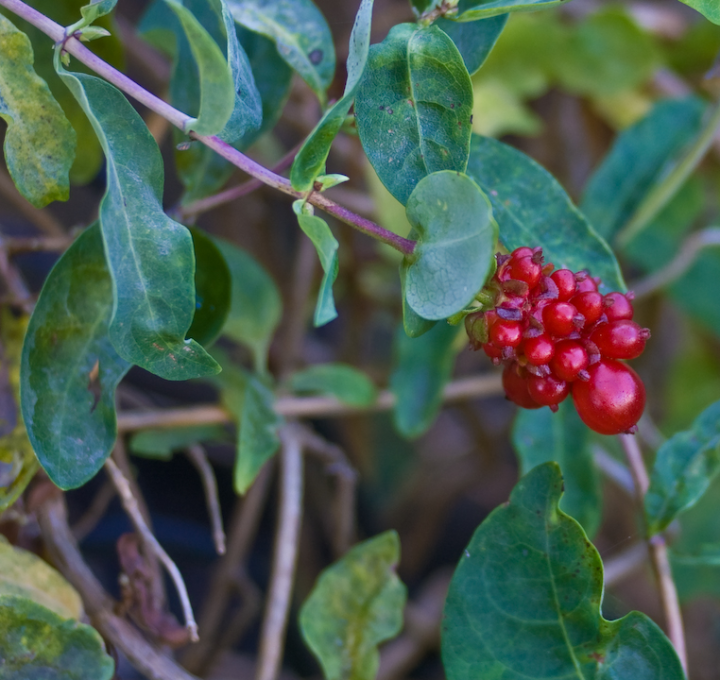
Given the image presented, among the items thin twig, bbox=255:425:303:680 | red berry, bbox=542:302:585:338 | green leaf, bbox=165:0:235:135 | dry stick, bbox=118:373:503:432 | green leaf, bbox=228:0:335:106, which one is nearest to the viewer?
green leaf, bbox=165:0:235:135

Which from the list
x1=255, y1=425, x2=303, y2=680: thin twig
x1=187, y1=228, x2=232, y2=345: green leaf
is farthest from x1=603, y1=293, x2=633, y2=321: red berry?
x1=255, y1=425, x2=303, y2=680: thin twig

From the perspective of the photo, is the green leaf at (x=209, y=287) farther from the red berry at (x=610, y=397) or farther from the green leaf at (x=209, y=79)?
the red berry at (x=610, y=397)

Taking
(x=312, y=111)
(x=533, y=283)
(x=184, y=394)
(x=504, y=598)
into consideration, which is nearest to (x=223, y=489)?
(x=184, y=394)

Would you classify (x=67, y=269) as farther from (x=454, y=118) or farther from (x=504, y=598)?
(x=504, y=598)

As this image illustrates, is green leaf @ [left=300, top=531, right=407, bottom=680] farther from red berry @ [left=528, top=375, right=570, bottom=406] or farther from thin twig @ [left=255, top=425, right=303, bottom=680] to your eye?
red berry @ [left=528, top=375, right=570, bottom=406]

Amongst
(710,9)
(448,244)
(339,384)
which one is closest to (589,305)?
(448,244)

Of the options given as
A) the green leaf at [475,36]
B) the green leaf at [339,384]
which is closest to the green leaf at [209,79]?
the green leaf at [475,36]
